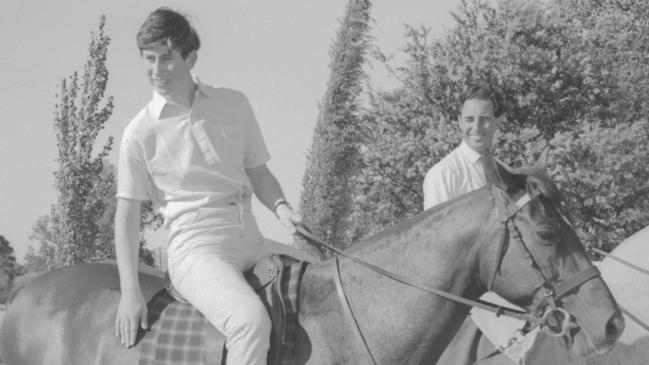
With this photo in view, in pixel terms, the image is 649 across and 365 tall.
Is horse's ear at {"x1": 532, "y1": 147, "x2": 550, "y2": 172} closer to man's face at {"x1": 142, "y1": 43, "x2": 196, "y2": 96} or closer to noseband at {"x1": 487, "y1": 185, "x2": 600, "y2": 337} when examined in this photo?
noseband at {"x1": 487, "y1": 185, "x2": 600, "y2": 337}

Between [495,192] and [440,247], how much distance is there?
357 mm

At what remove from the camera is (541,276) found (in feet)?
10.5

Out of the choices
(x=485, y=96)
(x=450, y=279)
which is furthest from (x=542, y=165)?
(x=485, y=96)

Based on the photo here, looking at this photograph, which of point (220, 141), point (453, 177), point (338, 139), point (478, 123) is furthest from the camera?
point (338, 139)

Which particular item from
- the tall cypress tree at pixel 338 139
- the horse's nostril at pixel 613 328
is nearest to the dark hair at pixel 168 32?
the horse's nostril at pixel 613 328

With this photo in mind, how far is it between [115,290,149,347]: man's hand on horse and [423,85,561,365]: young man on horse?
1965 millimetres

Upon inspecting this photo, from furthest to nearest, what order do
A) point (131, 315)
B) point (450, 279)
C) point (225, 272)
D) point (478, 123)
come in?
point (478, 123) → point (131, 315) → point (225, 272) → point (450, 279)

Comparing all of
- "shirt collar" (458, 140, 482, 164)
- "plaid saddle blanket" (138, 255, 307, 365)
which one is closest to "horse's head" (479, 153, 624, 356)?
"plaid saddle blanket" (138, 255, 307, 365)

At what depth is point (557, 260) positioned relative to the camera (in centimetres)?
317

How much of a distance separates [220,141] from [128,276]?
0.85m

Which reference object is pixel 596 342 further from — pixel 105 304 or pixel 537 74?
pixel 537 74

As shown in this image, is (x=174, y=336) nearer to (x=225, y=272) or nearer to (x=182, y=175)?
(x=225, y=272)

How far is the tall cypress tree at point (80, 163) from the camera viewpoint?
48.5ft

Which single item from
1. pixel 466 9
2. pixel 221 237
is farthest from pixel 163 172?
pixel 466 9
